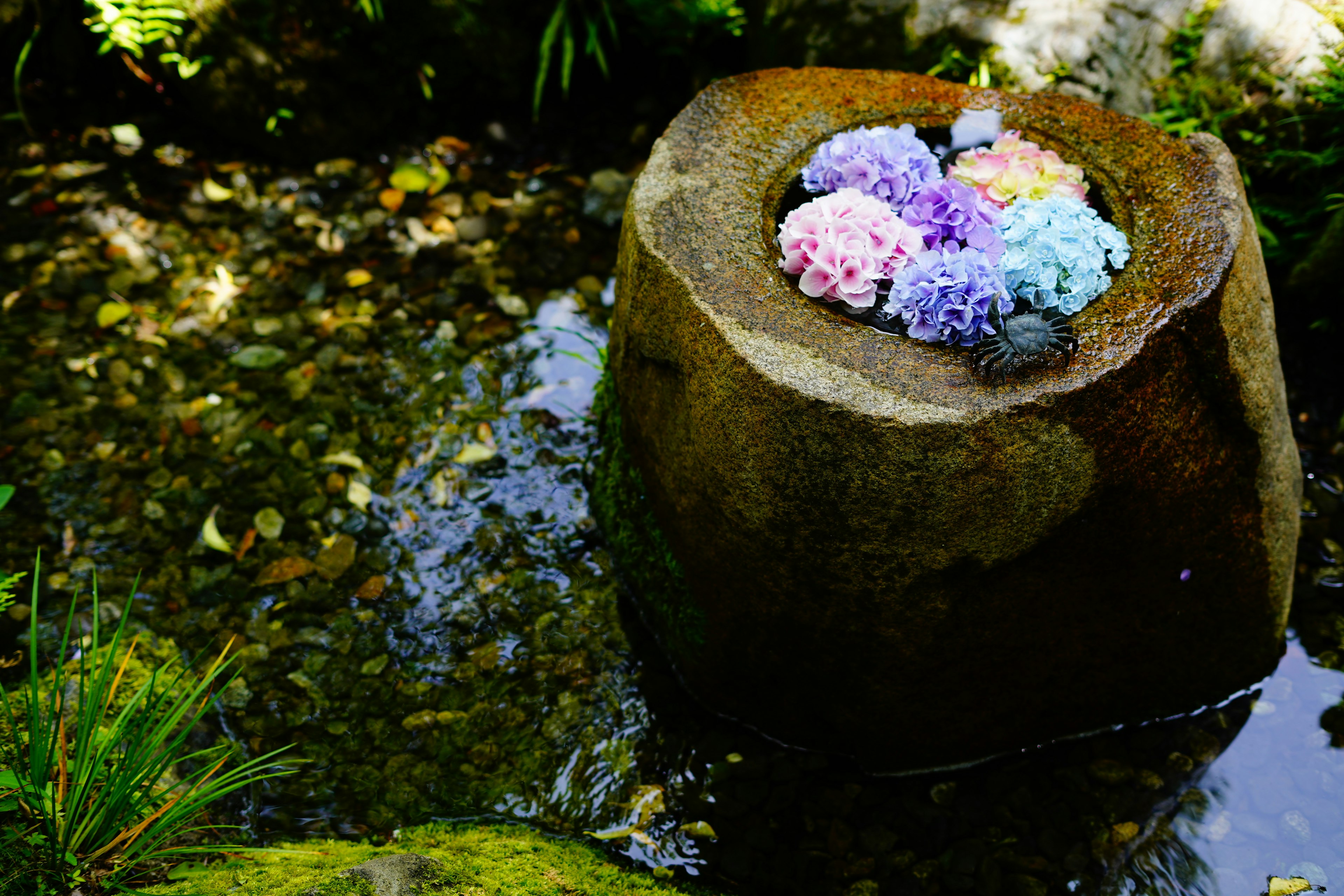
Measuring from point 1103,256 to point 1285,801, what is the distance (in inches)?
70.9

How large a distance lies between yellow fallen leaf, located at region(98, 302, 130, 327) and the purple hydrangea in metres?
3.55

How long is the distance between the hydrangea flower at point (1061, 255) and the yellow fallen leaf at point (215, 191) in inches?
154

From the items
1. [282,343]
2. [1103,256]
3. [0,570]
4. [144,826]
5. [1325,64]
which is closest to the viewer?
[144,826]

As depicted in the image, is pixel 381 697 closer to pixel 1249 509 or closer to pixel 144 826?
pixel 144 826

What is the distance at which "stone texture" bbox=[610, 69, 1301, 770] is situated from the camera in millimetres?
2164

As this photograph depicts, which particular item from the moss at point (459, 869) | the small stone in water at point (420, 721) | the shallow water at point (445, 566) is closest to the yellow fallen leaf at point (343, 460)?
the shallow water at point (445, 566)

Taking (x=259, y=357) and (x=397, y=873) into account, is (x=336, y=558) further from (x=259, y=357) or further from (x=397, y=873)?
(x=397, y=873)

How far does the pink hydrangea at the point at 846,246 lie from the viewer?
2.44 m

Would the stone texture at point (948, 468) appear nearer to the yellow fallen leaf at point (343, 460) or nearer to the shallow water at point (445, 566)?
the shallow water at point (445, 566)

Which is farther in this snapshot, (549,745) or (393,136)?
(393,136)

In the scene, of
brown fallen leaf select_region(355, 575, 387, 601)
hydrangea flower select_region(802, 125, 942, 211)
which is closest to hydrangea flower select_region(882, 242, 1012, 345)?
hydrangea flower select_region(802, 125, 942, 211)

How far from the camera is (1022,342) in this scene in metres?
2.19

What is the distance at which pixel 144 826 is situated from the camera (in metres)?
2.13

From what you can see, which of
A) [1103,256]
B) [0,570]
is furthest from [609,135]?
[0,570]
